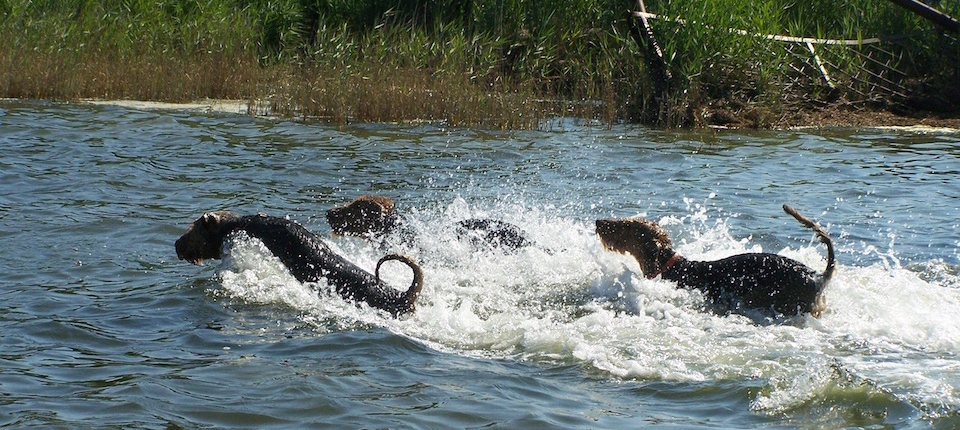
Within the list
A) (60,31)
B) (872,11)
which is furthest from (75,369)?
(872,11)

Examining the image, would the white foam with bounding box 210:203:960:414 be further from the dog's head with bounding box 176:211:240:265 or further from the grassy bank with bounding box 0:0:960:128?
the grassy bank with bounding box 0:0:960:128

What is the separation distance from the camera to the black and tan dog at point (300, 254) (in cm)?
652

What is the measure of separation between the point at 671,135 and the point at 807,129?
6.97ft

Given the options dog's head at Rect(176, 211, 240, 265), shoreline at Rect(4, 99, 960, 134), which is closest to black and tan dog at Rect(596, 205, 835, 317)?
dog's head at Rect(176, 211, 240, 265)

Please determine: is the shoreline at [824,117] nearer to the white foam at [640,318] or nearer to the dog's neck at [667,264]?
the white foam at [640,318]

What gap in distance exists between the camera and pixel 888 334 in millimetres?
6168

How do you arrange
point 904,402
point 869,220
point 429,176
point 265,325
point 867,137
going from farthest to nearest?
1. point 867,137
2. point 429,176
3. point 869,220
4. point 265,325
5. point 904,402

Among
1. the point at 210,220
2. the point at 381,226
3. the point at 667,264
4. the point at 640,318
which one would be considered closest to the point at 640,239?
the point at 667,264

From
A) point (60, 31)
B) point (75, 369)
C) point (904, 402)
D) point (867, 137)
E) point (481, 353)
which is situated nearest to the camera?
point (904, 402)

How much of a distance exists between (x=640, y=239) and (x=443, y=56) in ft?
33.4

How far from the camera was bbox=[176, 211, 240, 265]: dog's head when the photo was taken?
22.6 ft

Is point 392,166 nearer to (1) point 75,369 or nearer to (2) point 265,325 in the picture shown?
(2) point 265,325

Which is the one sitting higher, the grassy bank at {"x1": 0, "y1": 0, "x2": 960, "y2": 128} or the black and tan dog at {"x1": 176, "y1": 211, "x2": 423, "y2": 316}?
the grassy bank at {"x1": 0, "y1": 0, "x2": 960, "y2": 128}

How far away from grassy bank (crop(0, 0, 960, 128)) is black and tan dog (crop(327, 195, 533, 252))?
759cm
